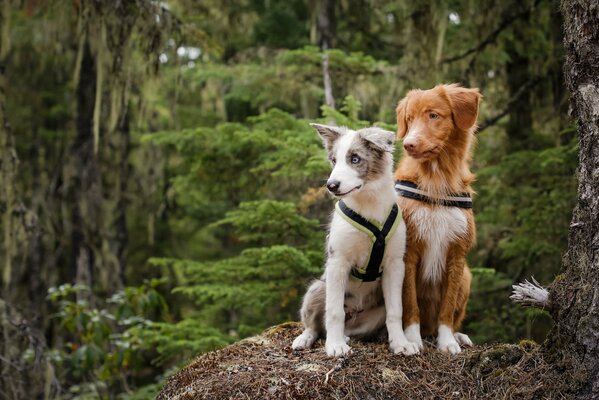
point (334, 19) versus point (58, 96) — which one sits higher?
point (334, 19)

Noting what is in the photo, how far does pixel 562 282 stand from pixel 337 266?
129 centimetres

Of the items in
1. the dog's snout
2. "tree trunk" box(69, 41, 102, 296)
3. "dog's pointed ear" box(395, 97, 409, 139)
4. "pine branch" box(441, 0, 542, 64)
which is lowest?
"tree trunk" box(69, 41, 102, 296)

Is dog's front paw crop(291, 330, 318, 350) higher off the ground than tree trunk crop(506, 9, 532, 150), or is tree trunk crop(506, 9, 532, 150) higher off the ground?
tree trunk crop(506, 9, 532, 150)

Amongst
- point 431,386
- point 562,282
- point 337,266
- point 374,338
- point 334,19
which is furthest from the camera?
point 334,19

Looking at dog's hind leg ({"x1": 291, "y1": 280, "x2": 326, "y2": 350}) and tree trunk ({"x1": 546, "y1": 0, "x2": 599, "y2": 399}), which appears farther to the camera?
dog's hind leg ({"x1": 291, "y1": 280, "x2": 326, "y2": 350})

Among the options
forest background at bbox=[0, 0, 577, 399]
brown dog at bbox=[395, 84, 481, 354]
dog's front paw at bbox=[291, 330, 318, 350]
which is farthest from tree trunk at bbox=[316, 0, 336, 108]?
dog's front paw at bbox=[291, 330, 318, 350]

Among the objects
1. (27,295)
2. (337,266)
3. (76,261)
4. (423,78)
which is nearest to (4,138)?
(337,266)

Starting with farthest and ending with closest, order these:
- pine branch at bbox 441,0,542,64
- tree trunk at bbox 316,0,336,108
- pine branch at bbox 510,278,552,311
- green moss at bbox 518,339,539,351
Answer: tree trunk at bbox 316,0,336,108 < pine branch at bbox 441,0,542,64 < green moss at bbox 518,339,539,351 < pine branch at bbox 510,278,552,311

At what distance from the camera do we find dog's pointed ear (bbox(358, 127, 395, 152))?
12.2 ft

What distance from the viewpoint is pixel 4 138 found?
655cm

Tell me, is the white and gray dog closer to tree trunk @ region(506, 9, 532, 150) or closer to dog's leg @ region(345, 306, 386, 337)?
dog's leg @ region(345, 306, 386, 337)

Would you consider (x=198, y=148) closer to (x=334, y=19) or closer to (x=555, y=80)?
(x=334, y=19)

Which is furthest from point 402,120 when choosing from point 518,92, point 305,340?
point 518,92

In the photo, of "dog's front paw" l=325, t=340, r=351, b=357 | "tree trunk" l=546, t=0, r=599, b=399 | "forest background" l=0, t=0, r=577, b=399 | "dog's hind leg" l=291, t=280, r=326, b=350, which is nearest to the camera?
"tree trunk" l=546, t=0, r=599, b=399
